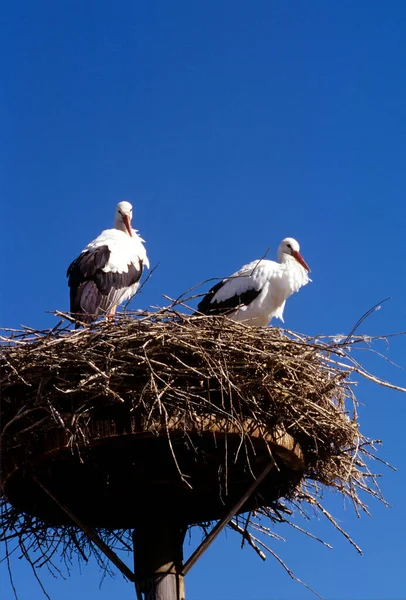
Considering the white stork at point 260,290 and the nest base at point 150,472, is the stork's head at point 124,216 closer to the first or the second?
the white stork at point 260,290

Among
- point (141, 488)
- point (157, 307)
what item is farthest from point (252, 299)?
point (141, 488)

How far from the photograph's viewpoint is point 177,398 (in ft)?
15.4

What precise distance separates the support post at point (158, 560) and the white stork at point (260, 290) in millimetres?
2914

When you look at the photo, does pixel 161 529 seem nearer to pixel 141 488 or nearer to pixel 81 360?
pixel 141 488

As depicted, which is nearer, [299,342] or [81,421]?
[81,421]

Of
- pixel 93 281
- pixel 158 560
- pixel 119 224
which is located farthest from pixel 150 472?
pixel 119 224

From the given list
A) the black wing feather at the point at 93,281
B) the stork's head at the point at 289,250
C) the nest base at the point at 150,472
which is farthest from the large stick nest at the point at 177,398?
the stork's head at the point at 289,250

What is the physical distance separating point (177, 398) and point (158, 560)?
830mm

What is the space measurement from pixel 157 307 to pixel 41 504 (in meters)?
1.19

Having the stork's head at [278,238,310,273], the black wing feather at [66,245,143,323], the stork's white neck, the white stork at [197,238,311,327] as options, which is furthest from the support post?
the stork's white neck

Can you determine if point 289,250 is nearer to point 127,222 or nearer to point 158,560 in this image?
point 127,222

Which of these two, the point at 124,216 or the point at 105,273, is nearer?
the point at 105,273

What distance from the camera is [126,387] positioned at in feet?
15.5

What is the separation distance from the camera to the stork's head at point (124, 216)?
8.76m
